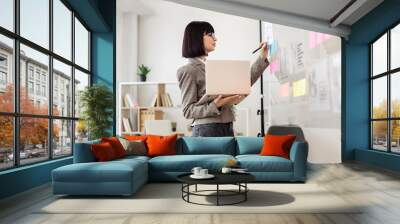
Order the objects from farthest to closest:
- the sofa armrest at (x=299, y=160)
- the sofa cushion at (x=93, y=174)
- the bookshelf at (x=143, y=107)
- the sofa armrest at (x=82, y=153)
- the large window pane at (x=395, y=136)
Answer: 1. the bookshelf at (x=143, y=107)
2. the large window pane at (x=395, y=136)
3. the sofa armrest at (x=299, y=160)
4. the sofa armrest at (x=82, y=153)
5. the sofa cushion at (x=93, y=174)

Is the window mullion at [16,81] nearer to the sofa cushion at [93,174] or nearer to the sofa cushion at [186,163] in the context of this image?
the sofa cushion at [93,174]

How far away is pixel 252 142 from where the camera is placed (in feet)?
19.9

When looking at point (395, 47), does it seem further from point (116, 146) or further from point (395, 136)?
point (116, 146)

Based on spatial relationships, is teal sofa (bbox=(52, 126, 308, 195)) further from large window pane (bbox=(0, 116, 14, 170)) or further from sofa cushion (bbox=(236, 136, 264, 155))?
large window pane (bbox=(0, 116, 14, 170))

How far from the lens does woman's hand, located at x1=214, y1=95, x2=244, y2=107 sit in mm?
2724

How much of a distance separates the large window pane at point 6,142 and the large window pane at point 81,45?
281cm

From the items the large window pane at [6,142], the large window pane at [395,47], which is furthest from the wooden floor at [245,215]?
the large window pane at [395,47]

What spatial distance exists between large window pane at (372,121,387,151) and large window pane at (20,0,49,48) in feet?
19.7

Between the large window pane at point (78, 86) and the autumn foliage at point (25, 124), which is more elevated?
the large window pane at point (78, 86)

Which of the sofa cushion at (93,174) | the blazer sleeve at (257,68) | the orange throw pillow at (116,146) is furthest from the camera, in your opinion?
the orange throw pillow at (116,146)

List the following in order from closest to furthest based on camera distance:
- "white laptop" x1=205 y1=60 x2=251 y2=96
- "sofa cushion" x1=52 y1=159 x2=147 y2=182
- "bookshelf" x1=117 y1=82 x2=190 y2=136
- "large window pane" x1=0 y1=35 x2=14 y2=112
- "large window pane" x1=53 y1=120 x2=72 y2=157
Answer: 1. "white laptop" x1=205 y1=60 x2=251 y2=96
2. "sofa cushion" x1=52 y1=159 x2=147 y2=182
3. "large window pane" x1=0 y1=35 x2=14 y2=112
4. "large window pane" x1=53 y1=120 x2=72 y2=157
5. "bookshelf" x1=117 y1=82 x2=190 y2=136

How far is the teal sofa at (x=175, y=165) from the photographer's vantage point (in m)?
4.34

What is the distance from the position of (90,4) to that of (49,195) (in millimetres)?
3464

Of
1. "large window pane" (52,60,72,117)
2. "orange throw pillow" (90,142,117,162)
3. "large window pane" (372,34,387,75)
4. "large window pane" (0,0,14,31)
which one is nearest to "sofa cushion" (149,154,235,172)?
"orange throw pillow" (90,142,117,162)
